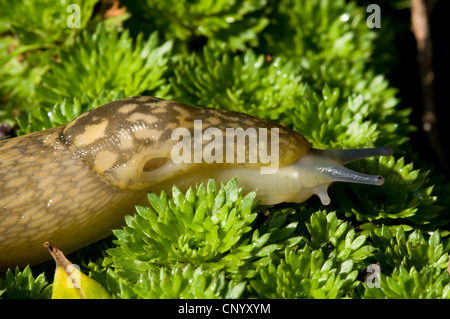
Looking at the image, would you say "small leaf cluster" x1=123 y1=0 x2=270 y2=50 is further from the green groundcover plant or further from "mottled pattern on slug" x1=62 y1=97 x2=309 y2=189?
"mottled pattern on slug" x1=62 y1=97 x2=309 y2=189

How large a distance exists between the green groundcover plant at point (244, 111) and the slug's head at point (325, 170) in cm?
9

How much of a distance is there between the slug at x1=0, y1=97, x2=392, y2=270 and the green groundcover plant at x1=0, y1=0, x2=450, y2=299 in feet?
0.30

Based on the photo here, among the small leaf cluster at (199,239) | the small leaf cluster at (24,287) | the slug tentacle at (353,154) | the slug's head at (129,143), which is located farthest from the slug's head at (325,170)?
the small leaf cluster at (24,287)

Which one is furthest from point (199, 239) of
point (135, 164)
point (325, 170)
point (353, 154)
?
point (353, 154)

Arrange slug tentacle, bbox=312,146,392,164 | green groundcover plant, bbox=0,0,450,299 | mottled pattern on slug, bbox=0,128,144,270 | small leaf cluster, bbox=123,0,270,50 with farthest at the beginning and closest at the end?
small leaf cluster, bbox=123,0,270,50 → slug tentacle, bbox=312,146,392,164 → mottled pattern on slug, bbox=0,128,144,270 → green groundcover plant, bbox=0,0,450,299

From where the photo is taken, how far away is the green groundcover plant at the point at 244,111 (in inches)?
71.0

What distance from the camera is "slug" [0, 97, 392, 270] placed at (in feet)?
6.75

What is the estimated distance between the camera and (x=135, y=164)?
2.10 m

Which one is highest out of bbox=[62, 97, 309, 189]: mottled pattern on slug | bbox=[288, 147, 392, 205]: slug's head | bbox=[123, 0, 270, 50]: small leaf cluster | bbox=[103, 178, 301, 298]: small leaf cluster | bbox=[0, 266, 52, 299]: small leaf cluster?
bbox=[123, 0, 270, 50]: small leaf cluster

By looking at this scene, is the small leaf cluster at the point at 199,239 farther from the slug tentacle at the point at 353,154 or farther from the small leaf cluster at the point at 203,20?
the small leaf cluster at the point at 203,20

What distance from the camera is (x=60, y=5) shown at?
9.10ft

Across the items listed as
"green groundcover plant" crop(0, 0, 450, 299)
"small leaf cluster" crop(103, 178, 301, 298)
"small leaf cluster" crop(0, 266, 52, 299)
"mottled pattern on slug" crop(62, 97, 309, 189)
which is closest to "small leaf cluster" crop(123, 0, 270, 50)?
"green groundcover plant" crop(0, 0, 450, 299)

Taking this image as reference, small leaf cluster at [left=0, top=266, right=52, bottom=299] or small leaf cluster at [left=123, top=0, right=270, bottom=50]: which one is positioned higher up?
small leaf cluster at [left=123, top=0, right=270, bottom=50]
